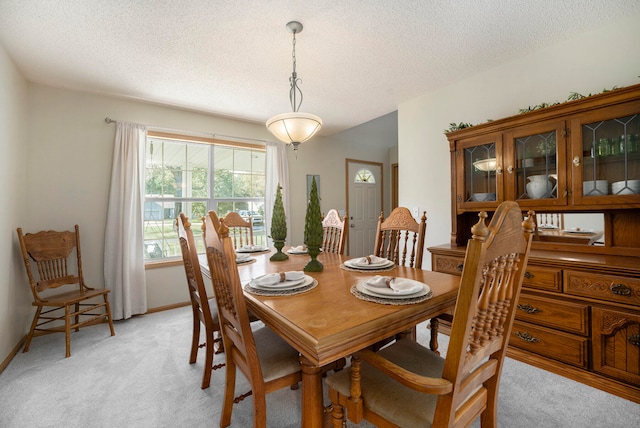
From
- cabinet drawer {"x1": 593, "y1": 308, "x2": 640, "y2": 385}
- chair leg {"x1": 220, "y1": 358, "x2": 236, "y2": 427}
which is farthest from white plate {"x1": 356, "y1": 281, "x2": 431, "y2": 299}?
cabinet drawer {"x1": 593, "y1": 308, "x2": 640, "y2": 385}

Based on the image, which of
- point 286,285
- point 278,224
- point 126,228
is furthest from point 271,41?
point 126,228

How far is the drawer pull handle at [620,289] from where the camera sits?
1.60 metres

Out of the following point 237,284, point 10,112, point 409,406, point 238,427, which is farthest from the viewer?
point 10,112

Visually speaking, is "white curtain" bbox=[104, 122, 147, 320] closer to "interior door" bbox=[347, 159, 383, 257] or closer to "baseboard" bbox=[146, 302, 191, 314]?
"baseboard" bbox=[146, 302, 191, 314]

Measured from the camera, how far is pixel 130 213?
3.09 metres

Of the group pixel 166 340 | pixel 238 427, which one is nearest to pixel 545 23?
pixel 238 427

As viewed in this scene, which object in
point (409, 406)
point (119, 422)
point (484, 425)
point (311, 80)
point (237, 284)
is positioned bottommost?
point (119, 422)

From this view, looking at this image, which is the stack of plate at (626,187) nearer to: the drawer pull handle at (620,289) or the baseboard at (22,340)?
the drawer pull handle at (620,289)

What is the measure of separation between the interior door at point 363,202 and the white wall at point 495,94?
168cm

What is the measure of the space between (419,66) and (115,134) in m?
3.26

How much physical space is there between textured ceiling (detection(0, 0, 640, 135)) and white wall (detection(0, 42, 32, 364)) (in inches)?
10.8

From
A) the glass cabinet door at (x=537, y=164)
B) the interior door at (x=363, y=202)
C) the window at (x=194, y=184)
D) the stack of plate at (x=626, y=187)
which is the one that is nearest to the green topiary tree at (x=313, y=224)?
the glass cabinet door at (x=537, y=164)

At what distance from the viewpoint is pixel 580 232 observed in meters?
2.12

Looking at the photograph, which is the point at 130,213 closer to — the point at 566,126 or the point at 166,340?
the point at 166,340
